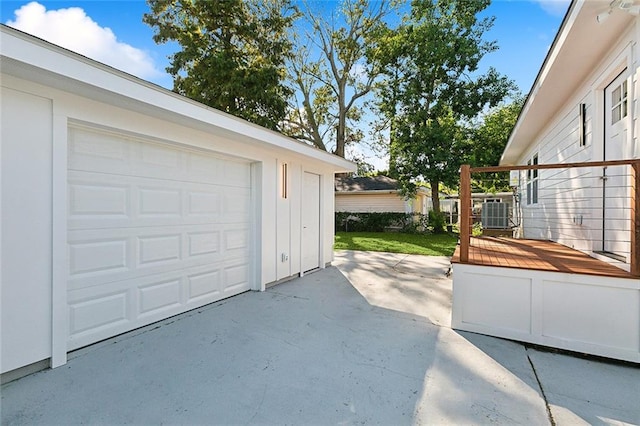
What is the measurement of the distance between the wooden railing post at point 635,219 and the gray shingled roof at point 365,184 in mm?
13986

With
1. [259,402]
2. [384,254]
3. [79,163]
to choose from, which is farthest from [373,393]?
[384,254]

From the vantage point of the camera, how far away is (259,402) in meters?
2.22

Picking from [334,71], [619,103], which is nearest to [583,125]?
[619,103]

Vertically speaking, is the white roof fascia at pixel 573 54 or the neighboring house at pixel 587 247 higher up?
the white roof fascia at pixel 573 54

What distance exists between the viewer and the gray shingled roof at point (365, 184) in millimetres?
17481

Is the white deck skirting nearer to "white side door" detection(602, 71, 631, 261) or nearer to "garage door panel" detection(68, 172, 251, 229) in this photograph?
"white side door" detection(602, 71, 631, 261)

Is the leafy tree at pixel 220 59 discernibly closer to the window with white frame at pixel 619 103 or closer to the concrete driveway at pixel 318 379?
the concrete driveway at pixel 318 379

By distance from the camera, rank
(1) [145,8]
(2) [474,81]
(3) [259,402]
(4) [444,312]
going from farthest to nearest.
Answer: (2) [474,81] < (1) [145,8] < (4) [444,312] < (3) [259,402]

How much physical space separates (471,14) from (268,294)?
52.9ft

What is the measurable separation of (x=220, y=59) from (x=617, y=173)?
1267 cm

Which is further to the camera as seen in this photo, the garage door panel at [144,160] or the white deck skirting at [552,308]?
the garage door panel at [144,160]

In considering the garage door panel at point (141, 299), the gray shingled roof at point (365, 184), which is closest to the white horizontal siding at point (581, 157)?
the garage door panel at point (141, 299)

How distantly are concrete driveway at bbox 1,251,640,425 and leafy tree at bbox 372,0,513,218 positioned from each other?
11.7 metres

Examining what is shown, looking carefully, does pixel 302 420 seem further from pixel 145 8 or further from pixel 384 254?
pixel 145 8
